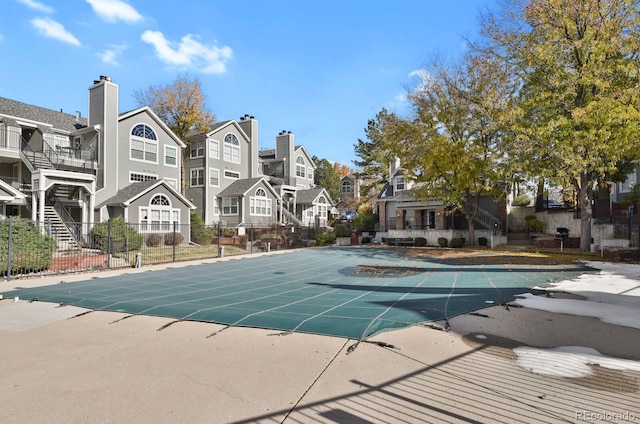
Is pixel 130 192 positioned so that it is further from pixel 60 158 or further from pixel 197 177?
pixel 197 177

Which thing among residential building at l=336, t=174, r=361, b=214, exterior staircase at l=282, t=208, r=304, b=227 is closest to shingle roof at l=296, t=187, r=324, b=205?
exterior staircase at l=282, t=208, r=304, b=227

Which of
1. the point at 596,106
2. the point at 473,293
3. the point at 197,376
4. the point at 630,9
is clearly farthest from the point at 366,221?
the point at 197,376

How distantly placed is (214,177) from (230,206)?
3.06 m

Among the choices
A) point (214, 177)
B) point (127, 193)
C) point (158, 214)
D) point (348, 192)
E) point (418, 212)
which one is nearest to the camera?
point (127, 193)

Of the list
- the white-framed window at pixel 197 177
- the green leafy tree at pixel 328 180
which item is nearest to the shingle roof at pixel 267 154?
the green leafy tree at pixel 328 180

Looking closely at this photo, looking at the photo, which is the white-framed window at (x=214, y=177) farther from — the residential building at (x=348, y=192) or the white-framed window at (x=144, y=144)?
the residential building at (x=348, y=192)

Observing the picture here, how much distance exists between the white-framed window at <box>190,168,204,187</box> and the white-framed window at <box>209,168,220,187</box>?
0.69m

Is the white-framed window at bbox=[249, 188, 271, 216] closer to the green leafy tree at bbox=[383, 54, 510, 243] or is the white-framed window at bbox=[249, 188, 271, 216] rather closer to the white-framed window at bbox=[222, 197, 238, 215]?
the white-framed window at bbox=[222, 197, 238, 215]

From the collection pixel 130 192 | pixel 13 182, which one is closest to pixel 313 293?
pixel 130 192

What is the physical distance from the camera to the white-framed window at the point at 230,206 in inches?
1246

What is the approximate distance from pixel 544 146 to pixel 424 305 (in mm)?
14575

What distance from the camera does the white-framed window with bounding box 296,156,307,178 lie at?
42.0m

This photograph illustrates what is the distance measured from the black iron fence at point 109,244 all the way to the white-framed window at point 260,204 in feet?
7.67

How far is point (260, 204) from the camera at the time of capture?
32656mm
